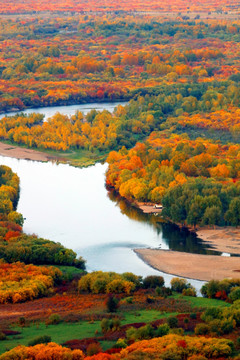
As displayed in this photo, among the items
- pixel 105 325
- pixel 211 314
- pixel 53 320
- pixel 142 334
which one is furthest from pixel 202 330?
pixel 53 320

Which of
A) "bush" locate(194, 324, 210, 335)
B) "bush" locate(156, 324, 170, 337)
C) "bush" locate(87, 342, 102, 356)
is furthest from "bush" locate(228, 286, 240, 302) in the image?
"bush" locate(87, 342, 102, 356)

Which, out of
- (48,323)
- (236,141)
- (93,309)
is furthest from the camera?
(236,141)

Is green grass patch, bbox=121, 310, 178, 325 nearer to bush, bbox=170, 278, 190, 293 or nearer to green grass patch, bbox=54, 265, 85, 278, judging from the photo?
bush, bbox=170, 278, 190, 293

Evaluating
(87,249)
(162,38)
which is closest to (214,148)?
(87,249)

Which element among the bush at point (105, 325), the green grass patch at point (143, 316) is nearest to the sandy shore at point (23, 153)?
the green grass patch at point (143, 316)

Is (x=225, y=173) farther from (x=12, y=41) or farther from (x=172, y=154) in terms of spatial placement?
(x=12, y=41)

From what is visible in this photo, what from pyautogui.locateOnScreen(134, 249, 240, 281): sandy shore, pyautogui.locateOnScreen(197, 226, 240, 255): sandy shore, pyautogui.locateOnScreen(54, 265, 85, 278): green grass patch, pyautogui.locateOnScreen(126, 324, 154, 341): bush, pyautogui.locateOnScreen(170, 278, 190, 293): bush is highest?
pyautogui.locateOnScreen(197, 226, 240, 255): sandy shore

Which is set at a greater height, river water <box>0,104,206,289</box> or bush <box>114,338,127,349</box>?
river water <box>0,104,206,289</box>
